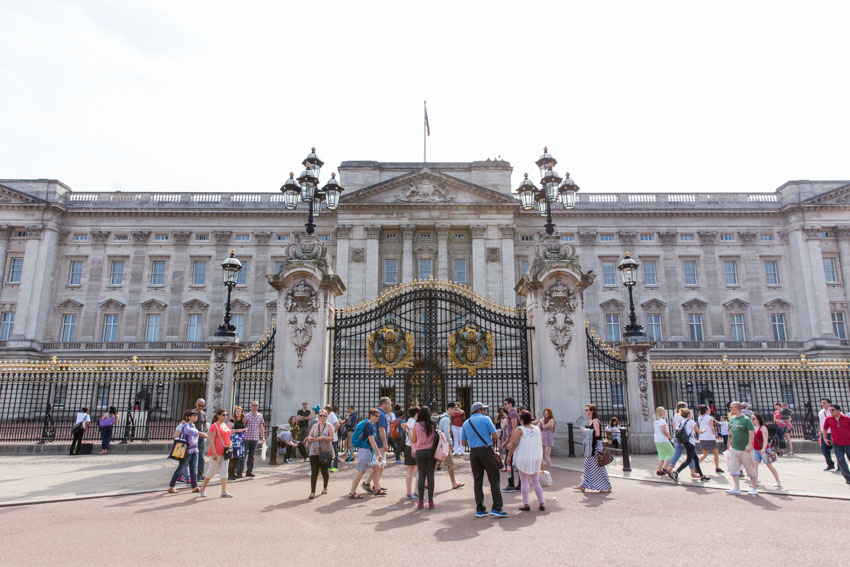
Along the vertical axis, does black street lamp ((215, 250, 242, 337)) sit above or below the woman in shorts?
above

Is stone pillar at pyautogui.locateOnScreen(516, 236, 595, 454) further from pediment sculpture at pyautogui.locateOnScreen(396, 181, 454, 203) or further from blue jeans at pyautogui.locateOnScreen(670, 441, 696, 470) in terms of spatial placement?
pediment sculpture at pyautogui.locateOnScreen(396, 181, 454, 203)

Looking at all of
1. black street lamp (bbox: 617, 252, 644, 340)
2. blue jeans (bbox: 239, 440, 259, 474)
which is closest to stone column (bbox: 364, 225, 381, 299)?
black street lamp (bbox: 617, 252, 644, 340)

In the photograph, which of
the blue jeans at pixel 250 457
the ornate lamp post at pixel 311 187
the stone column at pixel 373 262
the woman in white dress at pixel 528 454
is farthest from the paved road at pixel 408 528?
the stone column at pixel 373 262

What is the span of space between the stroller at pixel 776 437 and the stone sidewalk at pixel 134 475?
0.64 meters

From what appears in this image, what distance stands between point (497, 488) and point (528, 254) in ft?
139

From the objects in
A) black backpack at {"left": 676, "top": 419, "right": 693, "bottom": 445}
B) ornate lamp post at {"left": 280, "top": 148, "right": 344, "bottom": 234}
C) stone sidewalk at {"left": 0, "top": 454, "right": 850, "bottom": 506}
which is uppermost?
ornate lamp post at {"left": 280, "top": 148, "right": 344, "bottom": 234}

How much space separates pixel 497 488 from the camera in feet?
27.5

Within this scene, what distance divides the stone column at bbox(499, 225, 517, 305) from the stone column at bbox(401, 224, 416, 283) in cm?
797

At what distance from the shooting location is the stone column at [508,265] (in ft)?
153

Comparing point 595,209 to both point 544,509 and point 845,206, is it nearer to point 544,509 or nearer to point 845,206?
point 845,206

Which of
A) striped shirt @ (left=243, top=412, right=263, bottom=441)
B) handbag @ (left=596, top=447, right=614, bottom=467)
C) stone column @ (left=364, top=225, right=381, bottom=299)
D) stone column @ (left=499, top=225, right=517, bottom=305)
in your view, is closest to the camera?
handbag @ (left=596, top=447, right=614, bottom=467)

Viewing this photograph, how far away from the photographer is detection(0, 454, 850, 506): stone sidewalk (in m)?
10.8

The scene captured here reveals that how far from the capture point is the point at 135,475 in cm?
1325

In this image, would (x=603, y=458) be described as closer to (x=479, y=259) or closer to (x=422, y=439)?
(x=422, y=439)
